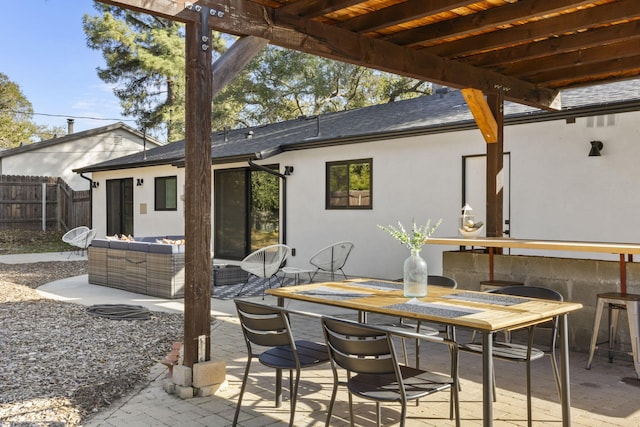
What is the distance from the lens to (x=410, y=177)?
9.21m

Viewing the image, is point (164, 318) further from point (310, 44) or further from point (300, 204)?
point (300, 204)

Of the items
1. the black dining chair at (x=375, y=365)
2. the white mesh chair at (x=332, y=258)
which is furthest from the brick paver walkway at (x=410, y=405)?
the white mesh chair at (x=332, y=258)

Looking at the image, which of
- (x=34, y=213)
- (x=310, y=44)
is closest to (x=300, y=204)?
(x=310, y=44)

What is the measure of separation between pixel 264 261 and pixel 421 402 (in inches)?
180

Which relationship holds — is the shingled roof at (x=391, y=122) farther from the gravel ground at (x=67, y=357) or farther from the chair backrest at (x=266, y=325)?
the chair backrest at (x=266, y=325)

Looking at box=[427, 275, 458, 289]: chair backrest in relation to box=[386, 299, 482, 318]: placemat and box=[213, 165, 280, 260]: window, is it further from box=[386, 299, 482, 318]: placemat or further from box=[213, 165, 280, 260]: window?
box=[213, 165, 280, 260]: window

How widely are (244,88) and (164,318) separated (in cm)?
1812

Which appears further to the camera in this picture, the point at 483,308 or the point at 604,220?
the point at 604,220

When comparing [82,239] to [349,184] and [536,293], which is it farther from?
[536,293]

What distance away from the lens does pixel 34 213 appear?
18.3 metres

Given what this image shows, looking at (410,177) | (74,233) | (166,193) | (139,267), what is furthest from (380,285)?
(74,233)

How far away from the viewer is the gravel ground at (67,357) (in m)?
3.56

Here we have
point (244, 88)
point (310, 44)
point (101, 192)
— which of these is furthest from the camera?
point (244, 88)

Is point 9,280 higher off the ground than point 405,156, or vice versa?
point 405,156
